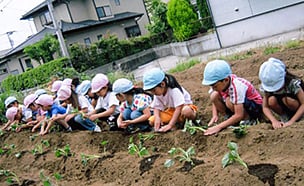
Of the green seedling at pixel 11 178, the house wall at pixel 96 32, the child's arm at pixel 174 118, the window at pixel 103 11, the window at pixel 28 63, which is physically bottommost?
the green seedling at pixel 11 178

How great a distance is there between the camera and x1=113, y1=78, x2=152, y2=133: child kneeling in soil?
12.8 ft

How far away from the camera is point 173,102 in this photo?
3.64 m

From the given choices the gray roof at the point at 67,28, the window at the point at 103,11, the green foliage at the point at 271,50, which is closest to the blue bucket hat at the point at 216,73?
the green foliage at the point at 271,50

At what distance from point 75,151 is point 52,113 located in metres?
1.38

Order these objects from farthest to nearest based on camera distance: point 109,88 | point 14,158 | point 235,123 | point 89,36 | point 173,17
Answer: point 89,36 < point 173,17 < point 14,158 < point 109,88 < point 235,123

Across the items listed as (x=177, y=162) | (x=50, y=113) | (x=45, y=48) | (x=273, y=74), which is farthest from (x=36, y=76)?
(x=273, y=74)

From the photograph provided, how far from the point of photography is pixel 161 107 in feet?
12.1

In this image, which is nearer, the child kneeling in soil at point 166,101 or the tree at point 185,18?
the child kneeling in soil at point 166,101

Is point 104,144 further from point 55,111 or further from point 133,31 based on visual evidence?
point 133,31

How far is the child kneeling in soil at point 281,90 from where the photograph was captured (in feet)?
9.14

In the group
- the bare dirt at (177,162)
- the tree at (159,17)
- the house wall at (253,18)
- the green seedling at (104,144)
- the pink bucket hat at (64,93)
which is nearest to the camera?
the bare dirt at (177,162)

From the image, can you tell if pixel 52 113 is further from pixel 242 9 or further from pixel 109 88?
pixel 242 9

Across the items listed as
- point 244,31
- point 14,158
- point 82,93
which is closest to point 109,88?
point 82,93

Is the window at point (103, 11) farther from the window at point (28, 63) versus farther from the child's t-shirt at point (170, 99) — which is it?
the child's t-shirt at point (170, 99)
